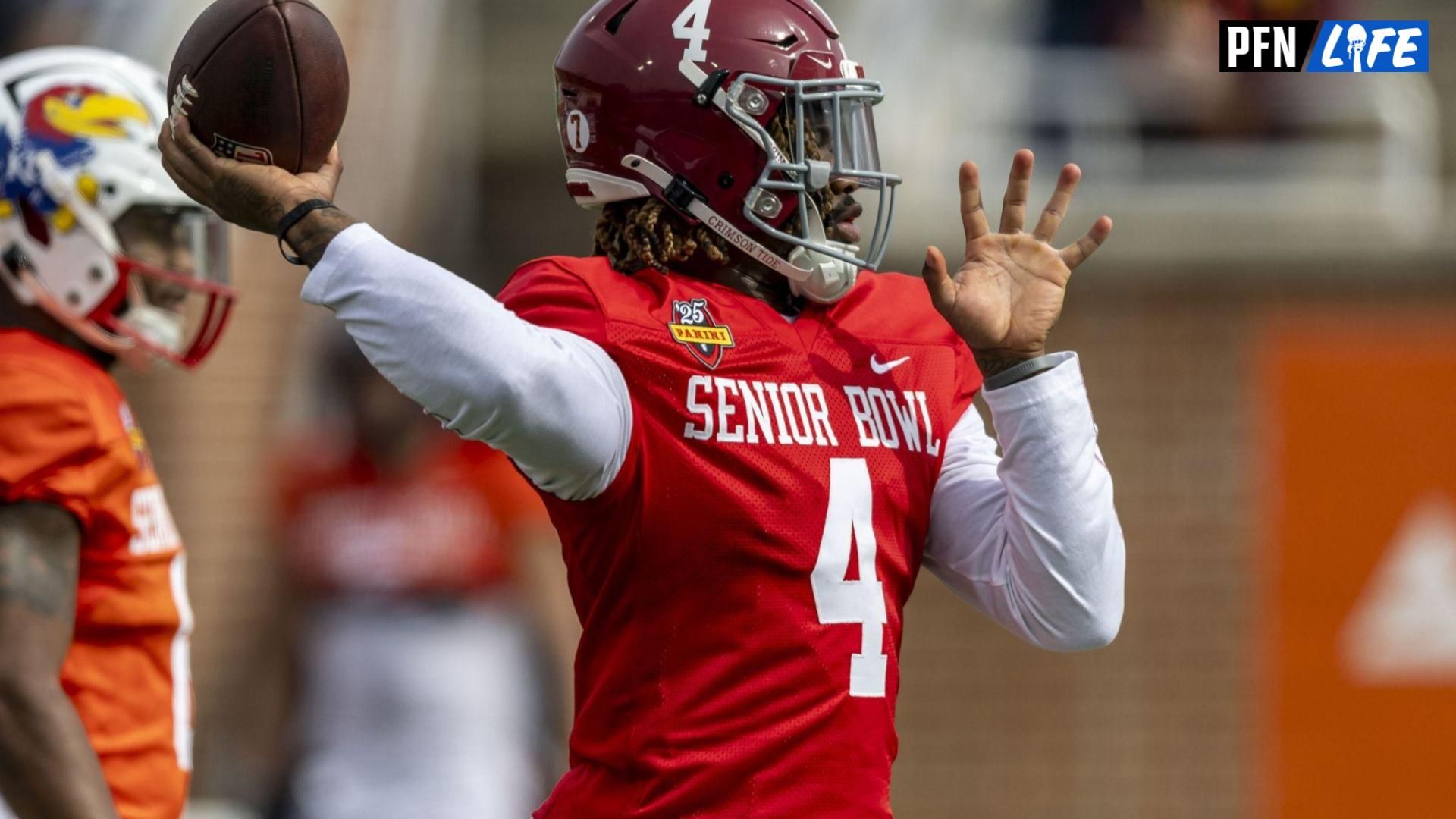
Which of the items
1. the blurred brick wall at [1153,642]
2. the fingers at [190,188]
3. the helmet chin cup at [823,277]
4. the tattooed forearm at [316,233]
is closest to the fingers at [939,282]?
the helmet chin cup at [823,277]

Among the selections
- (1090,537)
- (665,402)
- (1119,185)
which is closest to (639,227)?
(665,402)

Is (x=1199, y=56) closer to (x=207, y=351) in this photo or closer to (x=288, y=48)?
(x=207, y=351)

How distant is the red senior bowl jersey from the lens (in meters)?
2.62

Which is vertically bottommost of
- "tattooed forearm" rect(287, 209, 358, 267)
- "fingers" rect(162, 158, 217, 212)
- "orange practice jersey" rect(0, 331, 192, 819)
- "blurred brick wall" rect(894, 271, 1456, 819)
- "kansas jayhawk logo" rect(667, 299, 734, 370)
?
"blurred brick wall" rect(894, 271, 1456, 819)

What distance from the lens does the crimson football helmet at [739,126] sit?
2789 mm

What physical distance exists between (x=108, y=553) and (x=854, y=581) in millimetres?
1342

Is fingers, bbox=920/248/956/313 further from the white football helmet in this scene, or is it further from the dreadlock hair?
the white football helmet

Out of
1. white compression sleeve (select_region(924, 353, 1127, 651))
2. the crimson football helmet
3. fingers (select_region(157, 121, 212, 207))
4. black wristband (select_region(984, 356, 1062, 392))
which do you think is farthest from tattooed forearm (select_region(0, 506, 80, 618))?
black wristband (select_region(984, 356, 1062, 392))

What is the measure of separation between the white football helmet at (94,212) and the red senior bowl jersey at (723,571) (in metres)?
1.11

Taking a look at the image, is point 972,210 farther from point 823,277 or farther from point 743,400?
point 743,400

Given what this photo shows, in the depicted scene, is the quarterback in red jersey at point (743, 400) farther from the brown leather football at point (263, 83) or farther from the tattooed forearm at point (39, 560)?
the tattooed forearm at point (39, 560)

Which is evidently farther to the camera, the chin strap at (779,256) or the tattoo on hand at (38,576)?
the tattoo on hand at (38,576)

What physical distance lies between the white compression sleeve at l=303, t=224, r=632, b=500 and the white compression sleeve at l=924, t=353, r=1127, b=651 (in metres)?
0.61

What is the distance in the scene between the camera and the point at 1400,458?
697cm
